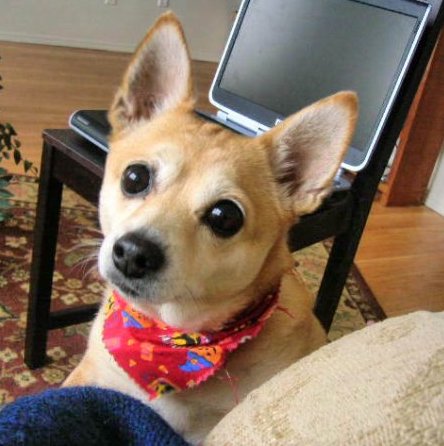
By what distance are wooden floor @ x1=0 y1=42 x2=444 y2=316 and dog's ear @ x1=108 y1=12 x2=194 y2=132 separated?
1372 millimetres

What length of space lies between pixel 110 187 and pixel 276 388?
497mm

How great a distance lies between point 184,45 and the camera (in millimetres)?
924

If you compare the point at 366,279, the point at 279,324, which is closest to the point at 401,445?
the point at 279,324

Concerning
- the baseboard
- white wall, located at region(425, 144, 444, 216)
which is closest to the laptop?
white wall, located at region(425, 144, 444, 216)

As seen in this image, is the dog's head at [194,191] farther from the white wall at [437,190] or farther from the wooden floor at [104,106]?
the white wall at [437,190]

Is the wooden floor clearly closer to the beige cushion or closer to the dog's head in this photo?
the dog's head

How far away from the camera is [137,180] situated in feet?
2.83

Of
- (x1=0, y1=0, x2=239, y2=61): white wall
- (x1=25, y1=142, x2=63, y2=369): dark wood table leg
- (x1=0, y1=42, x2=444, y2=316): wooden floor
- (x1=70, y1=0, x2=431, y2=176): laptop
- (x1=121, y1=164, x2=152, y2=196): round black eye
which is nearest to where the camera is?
(x1=121, y1=164, x2=152, y2=196): round black eye

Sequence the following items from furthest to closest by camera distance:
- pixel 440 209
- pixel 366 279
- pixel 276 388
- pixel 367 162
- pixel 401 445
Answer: pixel 440 209, pixel 366 279, pixel 367 162, pixel 276 388, pixel 401 445

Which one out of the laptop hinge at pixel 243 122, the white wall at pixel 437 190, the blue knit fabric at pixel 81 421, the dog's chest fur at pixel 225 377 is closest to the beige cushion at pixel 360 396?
the blue knit fabric at pixel 81 421

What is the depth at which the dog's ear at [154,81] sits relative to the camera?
0.93 meters

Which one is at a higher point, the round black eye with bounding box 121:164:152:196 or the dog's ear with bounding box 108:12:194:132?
the dog's ear with bounding box 108:12:194:132

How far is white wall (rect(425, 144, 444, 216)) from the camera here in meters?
3.09

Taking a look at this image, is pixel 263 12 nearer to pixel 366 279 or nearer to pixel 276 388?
pixel 276 388
